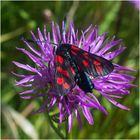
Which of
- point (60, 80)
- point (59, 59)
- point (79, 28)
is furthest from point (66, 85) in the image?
point (79, 28)

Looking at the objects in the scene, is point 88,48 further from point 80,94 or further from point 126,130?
point 126,130

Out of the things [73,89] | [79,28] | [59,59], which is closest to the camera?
[59,59]

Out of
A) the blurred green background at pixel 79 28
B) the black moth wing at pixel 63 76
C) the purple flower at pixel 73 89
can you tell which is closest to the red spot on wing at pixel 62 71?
the black moth wing at pixel 63 76

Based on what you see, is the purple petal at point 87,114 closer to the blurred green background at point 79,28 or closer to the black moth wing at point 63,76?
the black moth wing at point 63,76

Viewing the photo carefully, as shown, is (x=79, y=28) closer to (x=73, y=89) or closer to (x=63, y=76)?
(x=73, y=89)

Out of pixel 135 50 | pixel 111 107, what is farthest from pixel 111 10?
pixel 111 107

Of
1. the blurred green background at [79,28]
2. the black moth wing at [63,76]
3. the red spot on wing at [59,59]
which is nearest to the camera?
the black moth wing at [63,76]

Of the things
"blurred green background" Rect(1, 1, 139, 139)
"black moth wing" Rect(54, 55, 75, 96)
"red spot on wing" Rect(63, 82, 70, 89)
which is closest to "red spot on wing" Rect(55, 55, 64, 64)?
"black moth wing" Rect(54, 55, 75, 96)
